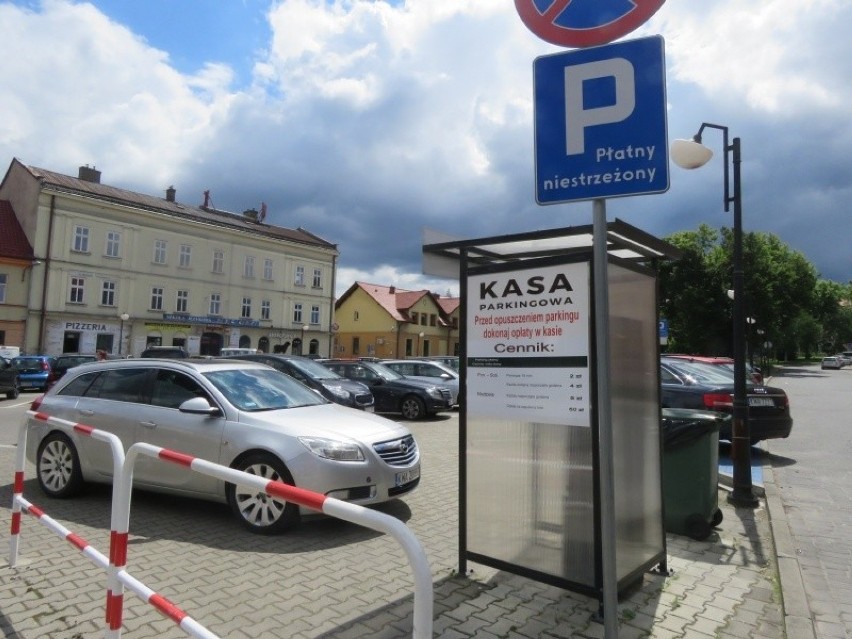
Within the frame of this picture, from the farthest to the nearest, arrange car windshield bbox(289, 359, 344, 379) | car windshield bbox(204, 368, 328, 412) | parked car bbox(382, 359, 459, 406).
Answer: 1. parked car bbox(382, 359, 459, 406)
2. car windshield bbox(289, 359, 344, 379)
3. car windshield bbox(204, 368, 328, 412)

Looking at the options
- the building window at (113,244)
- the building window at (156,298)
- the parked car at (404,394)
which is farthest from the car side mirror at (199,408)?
the building window at (156,298)

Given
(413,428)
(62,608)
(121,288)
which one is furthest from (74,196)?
(62,608)

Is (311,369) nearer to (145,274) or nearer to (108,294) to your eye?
(108,294)

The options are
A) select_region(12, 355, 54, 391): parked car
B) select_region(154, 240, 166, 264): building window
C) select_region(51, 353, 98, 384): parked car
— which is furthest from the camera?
select_region(154, 240, 166, 264): building window

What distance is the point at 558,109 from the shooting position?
123 inches

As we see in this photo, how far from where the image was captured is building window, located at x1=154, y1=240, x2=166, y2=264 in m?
45.0

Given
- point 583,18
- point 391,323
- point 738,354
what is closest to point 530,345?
point 583,18

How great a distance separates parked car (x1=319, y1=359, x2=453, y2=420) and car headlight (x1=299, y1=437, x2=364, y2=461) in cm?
1075

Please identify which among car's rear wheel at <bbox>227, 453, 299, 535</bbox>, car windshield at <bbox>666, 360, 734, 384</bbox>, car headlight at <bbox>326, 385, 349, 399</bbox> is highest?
car windshield at <bbox>666, 360, 734, 384</bbox>

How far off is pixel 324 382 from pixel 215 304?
37472mm

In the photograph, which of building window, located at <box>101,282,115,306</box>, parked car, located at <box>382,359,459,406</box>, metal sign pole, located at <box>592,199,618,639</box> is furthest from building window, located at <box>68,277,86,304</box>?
metal sign pole, located at <box>592,199,618,639</box>

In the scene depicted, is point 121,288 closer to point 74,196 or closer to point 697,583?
point 74,196

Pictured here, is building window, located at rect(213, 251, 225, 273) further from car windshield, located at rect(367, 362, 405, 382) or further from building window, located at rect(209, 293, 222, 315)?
car windshield, located at rect(367, 362, 405, 382)

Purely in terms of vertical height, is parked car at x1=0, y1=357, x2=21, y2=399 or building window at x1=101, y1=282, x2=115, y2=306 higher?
building window at x1=101, y1=282, x2=115, y2=306
